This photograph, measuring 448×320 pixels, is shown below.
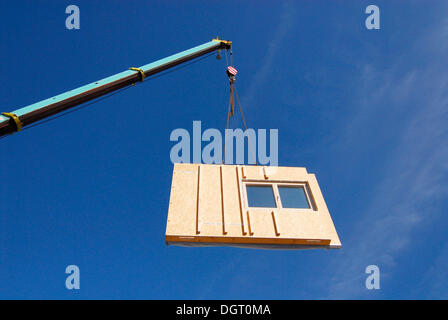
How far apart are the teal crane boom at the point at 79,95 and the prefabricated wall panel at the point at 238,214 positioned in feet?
11.7

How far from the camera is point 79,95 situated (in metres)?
8.52

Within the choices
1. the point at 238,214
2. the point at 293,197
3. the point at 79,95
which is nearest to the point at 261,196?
the point at 293,197

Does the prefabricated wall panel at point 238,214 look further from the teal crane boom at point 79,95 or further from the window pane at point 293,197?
the teal crane boom at point 79,95

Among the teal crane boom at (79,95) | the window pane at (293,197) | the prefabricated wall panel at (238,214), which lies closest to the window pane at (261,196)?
the prefabricated wall panel at (238,214)

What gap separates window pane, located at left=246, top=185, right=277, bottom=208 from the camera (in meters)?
8.47

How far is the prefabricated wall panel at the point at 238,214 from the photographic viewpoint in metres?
7.47

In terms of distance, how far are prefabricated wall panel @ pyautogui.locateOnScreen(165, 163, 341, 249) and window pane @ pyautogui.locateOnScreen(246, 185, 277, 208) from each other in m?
0.15

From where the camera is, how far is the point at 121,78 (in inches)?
385

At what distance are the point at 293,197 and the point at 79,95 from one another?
7392 millimetres

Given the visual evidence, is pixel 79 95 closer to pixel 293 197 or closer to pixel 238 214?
pixel 238 214

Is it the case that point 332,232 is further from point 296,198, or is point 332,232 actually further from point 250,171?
point 250,171

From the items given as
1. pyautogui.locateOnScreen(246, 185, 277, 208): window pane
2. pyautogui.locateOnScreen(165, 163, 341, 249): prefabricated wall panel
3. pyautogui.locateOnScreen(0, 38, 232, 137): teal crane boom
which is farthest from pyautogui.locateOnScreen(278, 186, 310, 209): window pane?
Result: pyautogui.locateOnScreen(0, 38, 232, 137): teal crane boom

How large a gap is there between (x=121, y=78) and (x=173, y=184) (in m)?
4.35

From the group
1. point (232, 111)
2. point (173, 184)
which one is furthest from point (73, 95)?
point (232, 111)
